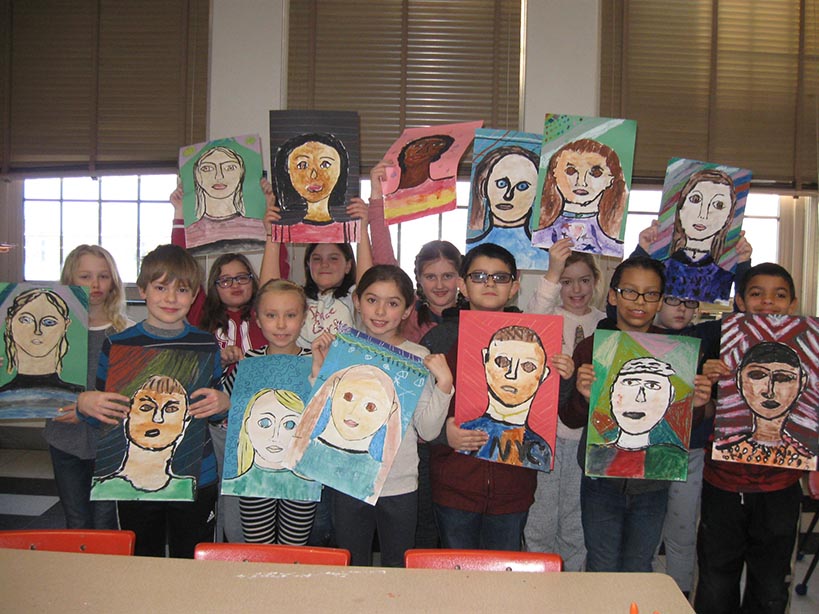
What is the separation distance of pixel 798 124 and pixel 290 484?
4904mm

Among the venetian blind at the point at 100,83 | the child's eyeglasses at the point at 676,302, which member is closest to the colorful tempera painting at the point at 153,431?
the child's eyeglasses at the point at 676,302

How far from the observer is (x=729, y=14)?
4801 millimetres

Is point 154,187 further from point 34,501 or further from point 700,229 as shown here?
point 700,229

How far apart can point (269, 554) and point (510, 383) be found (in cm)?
87

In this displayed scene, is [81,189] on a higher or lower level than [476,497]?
higher

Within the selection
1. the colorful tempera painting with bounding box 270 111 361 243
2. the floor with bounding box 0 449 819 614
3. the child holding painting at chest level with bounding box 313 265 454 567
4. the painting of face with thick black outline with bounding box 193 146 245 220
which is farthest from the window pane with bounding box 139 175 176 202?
the child holding painting at chest level with bounding box 313 265 454 567

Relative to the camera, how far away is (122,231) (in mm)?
5270

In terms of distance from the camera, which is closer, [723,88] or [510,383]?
[510,383]

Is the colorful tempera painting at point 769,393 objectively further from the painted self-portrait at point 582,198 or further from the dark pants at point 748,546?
the painted self-portrait at point 582,198

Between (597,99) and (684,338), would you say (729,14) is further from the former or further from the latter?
(684,338)

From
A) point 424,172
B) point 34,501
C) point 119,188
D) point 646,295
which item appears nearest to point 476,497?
point 646,295

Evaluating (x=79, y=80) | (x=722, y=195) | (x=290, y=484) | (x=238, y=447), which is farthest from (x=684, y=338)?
(x=79, y=80)

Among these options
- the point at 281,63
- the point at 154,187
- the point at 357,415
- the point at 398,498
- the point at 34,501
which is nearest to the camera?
the point at 357,415

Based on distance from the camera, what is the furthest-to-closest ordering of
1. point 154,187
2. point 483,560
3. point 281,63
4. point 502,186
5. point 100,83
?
point 154,187 < point 100,83 < point 281,63 < point 502,186 < point 483,560
